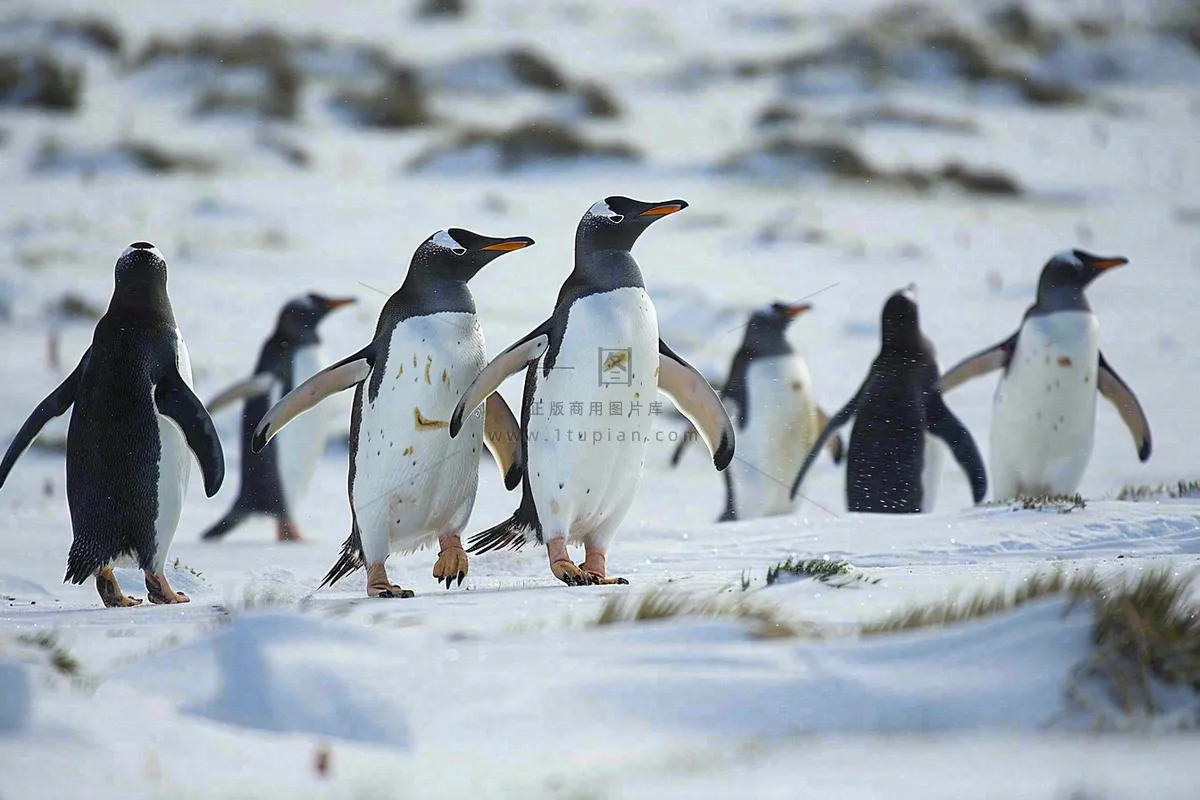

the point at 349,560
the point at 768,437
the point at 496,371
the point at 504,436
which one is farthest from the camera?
the point at 768,437

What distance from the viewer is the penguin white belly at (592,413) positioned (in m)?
5.18

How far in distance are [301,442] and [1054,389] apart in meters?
4.42

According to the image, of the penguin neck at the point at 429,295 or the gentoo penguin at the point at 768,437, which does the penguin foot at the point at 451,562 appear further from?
the gentoo penguin at the point at 768,437

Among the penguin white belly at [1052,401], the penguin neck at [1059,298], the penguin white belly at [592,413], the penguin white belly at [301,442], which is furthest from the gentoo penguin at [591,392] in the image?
the penguin white belly at [301,442]

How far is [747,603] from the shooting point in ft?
12.9

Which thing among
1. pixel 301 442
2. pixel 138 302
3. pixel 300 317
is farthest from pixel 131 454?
pixel 300 317

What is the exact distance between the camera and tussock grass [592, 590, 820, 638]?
359cm

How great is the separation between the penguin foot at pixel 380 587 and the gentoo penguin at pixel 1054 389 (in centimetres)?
429

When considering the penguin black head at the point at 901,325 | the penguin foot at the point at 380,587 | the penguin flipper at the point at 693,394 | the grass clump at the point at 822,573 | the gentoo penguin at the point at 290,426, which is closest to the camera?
the grass clump at the point at 822,573

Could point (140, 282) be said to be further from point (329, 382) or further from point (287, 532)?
point (287, 532)

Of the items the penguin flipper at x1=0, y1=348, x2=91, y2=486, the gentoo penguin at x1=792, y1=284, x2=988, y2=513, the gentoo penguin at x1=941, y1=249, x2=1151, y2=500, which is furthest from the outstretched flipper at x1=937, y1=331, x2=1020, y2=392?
the penguin flipper at x1=0, y1=348, x2=91, y2=486

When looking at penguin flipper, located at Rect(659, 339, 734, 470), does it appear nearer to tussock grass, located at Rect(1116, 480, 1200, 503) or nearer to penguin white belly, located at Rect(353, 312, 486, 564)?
penguin white belly, located at Rect(353, 312, 486, 564)

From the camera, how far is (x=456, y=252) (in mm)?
5367

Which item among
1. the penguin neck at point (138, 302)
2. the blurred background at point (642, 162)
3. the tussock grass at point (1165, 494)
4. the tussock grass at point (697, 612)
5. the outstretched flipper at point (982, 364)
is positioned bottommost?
the tussock grass at point (697, 612)
